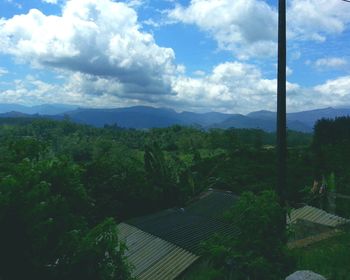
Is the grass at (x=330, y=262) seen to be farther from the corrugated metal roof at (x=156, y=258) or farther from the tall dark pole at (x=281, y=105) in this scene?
the corrugated metal roof at (x=156, y=258)

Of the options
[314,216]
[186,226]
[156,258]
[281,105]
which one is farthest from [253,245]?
[314,216]

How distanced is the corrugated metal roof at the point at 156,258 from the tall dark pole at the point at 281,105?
7780 mm

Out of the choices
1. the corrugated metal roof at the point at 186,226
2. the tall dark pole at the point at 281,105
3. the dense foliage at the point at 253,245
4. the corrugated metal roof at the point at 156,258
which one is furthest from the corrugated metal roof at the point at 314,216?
the dense foliage at the point at 253,245

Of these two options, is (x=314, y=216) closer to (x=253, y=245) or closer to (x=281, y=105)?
(x=281, y=105)

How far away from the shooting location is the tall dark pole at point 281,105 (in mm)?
8523

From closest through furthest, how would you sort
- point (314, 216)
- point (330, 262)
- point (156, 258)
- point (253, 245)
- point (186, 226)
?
1. point (253, 245)
2. point (330, 262)
3. point (156, 258)
4. point (186, 226)
5. point (314, 216)

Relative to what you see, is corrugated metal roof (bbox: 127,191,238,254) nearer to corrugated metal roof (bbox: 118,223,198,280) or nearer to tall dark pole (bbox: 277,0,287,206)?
corrugated metal roof (bbox: 118,223,198,280)

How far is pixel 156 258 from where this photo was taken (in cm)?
1675

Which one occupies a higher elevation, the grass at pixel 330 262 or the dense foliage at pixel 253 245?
the dense foliage at pixel 253 245

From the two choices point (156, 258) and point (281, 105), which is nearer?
point (281, 105)

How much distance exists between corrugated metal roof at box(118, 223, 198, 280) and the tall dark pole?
306 inches

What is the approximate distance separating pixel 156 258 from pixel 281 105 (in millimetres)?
10599

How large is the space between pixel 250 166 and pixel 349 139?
29.2 m

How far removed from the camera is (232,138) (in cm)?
9738
